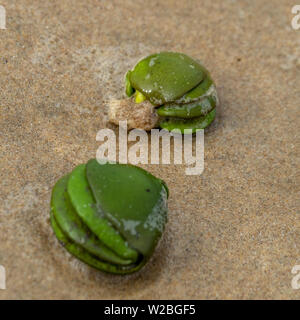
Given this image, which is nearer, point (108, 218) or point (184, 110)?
point (108, 218)

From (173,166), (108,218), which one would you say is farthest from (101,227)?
(173,166)

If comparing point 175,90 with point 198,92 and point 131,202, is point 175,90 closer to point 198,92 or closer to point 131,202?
point 198,92

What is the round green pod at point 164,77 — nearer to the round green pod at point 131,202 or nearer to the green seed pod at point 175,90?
the green seed pod at point 175,90

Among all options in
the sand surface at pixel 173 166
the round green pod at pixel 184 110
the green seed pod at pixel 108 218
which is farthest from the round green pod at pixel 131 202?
the round green pod at pixel 184 110

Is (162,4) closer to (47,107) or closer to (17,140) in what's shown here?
(47,107)

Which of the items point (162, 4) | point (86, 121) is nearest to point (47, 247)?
point (86, 121)

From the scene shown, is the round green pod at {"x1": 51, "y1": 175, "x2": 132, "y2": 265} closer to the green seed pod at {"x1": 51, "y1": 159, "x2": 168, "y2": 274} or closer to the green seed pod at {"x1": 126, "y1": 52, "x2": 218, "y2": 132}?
the green seed pod at {"x1": 51, "y1": 159, "x2": 168, "y2": 274}

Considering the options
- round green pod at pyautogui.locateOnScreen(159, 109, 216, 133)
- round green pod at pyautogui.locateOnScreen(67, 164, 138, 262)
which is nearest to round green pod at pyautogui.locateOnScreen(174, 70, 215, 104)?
round green pod at pyautogui.locateOnScreen(159, 109, 216, 133)
